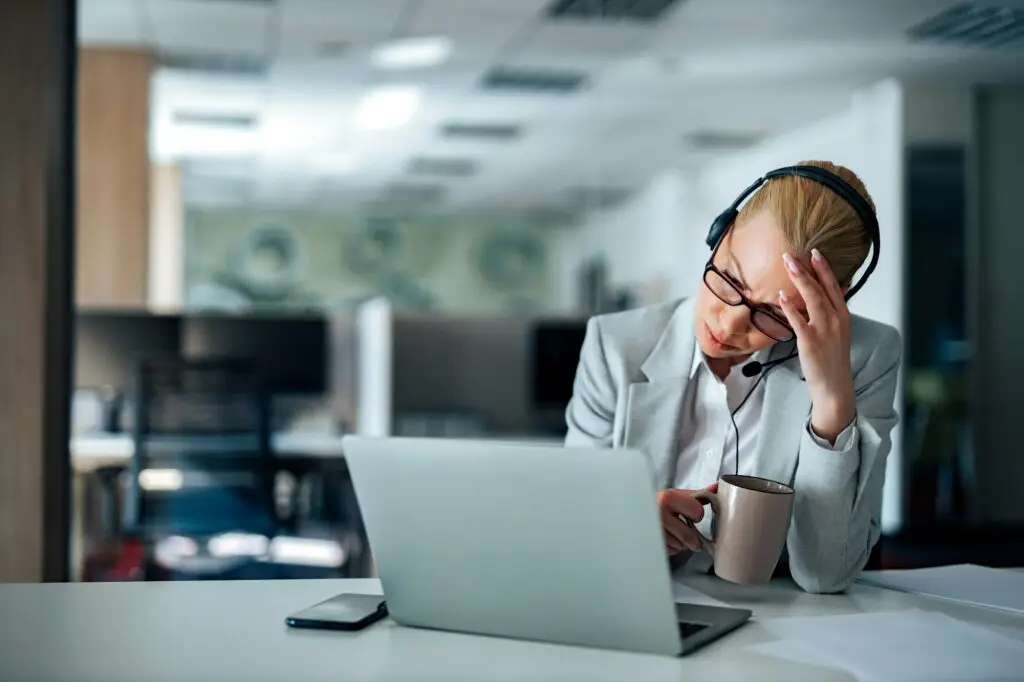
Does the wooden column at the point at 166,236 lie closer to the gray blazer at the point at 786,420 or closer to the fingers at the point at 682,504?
the gray blazer at the point at 786,420

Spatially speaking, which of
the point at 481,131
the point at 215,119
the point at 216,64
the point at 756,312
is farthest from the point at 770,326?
the point at 215,119

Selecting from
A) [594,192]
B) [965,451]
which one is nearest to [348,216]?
[594,192]

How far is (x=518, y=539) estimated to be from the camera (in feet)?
2.85

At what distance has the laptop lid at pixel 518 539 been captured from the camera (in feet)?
2.66

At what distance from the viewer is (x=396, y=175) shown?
10664mm

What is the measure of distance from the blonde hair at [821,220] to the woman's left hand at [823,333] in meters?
0.03

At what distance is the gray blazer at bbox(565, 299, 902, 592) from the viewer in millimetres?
1162

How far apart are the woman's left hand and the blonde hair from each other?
0.03m

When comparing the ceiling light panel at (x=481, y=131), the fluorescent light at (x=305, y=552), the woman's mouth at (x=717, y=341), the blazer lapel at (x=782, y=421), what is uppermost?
the ceiling light panel at (x=481, y=131)

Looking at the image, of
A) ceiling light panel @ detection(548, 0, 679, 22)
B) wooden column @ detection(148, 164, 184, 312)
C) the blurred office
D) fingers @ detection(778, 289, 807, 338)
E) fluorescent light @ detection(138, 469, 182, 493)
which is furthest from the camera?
wooden column @ detection(148, 164, 184, 312)

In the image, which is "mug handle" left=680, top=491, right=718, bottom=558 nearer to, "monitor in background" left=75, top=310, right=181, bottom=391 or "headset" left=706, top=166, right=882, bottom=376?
"headset" left=706, top=166, right=882, bottom=376

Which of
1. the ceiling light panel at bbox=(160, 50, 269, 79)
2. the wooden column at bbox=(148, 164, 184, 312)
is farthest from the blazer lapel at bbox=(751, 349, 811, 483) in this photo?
the wooden column at bbox=(148, 164, 184, 312)

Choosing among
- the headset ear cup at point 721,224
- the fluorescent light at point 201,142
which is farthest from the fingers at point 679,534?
the fluorescent light at point 201,142

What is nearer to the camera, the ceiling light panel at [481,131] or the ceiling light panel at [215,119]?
the ceiling light panel at [215,119]
